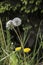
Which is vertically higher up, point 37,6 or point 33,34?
point 37,6

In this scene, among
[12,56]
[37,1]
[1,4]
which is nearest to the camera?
[12,56]

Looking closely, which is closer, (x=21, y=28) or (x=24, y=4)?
(x=24, y=4)

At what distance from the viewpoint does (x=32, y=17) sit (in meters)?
3.81

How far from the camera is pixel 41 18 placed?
Answer: 3.79m

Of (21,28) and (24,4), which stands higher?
(24,4)

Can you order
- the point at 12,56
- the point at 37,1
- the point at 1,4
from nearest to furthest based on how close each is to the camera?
1. the point at 12,56
2. the point at 37,1
3. the point at 1,4

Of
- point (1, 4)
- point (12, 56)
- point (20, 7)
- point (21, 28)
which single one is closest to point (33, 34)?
point (21, 28)

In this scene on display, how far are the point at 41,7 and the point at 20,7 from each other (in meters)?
0.38

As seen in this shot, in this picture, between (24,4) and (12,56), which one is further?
(24,4)

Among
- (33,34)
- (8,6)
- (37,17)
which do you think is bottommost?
(33,34)

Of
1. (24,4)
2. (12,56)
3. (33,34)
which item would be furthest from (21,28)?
(12,56)

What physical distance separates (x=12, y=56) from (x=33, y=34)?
6.31ft

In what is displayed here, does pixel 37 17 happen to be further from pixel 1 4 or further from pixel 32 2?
pixel 1 4

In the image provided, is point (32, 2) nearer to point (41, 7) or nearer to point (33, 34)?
point (41, 7)
